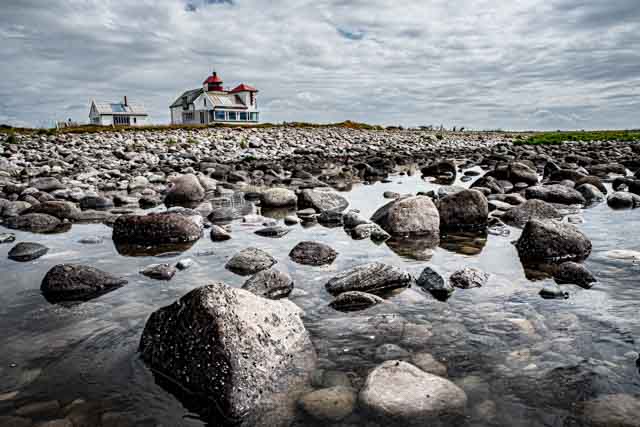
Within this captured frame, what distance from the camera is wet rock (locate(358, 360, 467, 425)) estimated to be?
256 cm

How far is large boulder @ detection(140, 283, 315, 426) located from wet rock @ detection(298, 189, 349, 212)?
5625mm

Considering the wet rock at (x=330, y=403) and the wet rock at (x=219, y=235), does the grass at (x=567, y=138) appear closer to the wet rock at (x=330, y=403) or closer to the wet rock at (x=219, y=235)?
the wet rock at (x=219, y=235)

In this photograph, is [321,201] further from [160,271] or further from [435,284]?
[435,284]

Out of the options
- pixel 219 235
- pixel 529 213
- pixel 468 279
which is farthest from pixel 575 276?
pixel 219 235

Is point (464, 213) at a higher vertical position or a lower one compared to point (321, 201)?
higher

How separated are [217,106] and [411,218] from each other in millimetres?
56882

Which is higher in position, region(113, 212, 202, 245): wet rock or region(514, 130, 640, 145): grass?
region(514, 130, 640, 145): grass

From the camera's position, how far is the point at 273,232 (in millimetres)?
6867

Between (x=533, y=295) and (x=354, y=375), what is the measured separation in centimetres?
223

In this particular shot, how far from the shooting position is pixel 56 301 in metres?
4.16

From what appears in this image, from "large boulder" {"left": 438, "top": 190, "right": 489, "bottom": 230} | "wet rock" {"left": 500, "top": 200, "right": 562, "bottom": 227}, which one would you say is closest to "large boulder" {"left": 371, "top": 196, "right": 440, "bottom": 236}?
"large boulder" {"left": 438, "top": 190, "right": 489, "bottom": 230}

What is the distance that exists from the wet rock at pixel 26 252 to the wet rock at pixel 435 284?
455 centimetres

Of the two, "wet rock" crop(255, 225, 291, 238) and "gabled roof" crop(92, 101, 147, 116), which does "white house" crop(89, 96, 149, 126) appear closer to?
"gabled roof" crop(92, 101, 147, 116)

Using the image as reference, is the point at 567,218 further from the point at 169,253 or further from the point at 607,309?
the point at 169,253
